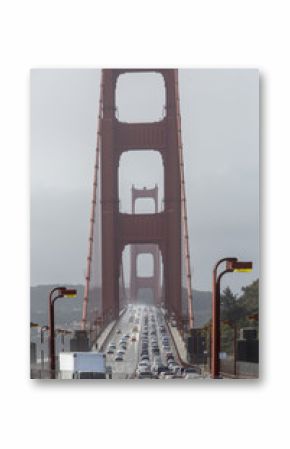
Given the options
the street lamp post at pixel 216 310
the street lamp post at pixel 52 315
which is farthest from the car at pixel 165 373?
the street lamp post at pixel 52 315

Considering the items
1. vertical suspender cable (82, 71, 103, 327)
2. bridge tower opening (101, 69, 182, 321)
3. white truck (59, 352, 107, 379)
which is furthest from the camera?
bridge tower opening (101, 69, 182, 321)

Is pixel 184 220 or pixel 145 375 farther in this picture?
pixel 184 220

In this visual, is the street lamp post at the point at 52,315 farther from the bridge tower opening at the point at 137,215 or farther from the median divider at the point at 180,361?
the median divider at the point at 180,361

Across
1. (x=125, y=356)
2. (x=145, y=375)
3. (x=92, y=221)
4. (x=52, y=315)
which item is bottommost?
(x=145, y=375)

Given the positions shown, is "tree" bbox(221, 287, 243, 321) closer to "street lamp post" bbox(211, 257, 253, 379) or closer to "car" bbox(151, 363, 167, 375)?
"street lamp post" bbox(211, 257, 253, 379)

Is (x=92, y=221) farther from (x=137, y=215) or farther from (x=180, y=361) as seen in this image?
(x=180, y=361)

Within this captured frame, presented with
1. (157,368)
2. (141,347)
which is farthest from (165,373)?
(141,347)

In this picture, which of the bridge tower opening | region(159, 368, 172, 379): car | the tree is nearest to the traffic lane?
the bridge tower opening
